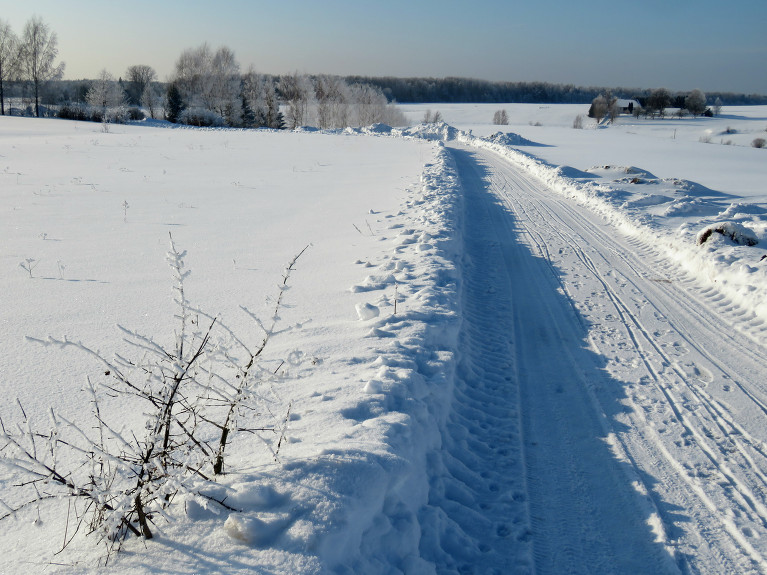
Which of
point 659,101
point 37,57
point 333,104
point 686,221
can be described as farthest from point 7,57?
point 659,101

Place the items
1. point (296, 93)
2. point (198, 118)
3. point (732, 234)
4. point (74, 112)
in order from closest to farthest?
point (732, 234)
point (74, 112)
point (198, 118)
point (296, 93)

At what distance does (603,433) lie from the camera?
405 centimetres

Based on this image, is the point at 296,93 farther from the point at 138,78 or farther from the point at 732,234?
the point at 732,234

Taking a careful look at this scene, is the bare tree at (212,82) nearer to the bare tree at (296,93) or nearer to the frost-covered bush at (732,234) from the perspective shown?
the bare tree at (296,93)

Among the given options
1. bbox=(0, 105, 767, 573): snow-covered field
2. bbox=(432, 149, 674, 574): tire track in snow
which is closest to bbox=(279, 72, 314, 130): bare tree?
bbox=(0, 105, 767, 573): snow-covered field

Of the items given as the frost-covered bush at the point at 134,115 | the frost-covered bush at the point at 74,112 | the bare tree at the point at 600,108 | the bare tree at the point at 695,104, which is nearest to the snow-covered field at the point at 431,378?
the frost-covered bush at the point at 74,112

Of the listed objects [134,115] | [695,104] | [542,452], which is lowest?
[542,452]

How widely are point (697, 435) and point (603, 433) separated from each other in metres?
0.71

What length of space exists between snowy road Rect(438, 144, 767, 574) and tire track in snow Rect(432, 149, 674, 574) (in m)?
0.01

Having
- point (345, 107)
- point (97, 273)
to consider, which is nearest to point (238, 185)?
point (97, 273)

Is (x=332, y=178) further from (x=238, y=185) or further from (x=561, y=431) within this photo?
(x=561, y=431)

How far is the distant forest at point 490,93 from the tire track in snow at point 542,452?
13000 cm

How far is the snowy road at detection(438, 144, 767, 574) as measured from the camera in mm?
3025

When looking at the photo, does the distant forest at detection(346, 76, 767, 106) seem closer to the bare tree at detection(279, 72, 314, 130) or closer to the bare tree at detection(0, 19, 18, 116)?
the bare tree at detection(279, 72, 314, 130)
